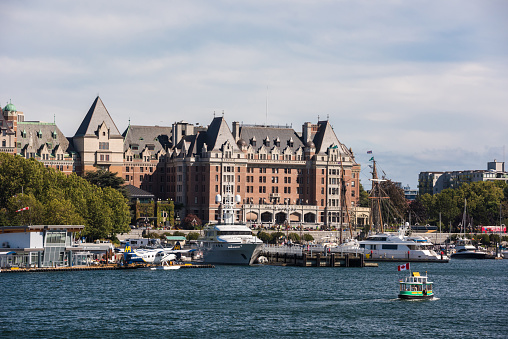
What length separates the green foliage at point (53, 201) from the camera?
406 feet

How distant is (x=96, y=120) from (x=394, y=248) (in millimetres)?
70680

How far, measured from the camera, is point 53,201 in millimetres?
125188

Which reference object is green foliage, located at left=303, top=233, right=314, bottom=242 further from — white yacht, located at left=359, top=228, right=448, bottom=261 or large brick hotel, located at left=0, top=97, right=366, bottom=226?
white yacht, located at left=359, top=228, right=448, bottom=261

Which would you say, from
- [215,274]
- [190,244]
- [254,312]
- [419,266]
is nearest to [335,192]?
[190,244]

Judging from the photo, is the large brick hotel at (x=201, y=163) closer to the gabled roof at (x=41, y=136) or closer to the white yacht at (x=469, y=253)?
the gabled roof at (x=41, y=136)

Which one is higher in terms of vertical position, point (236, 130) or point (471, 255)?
point (236, 130)

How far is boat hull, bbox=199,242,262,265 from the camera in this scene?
128500 millimetres

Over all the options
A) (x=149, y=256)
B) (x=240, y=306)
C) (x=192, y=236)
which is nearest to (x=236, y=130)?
(x=192, y=236)

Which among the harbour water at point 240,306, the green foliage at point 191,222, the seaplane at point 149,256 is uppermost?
the green foliage at point 191,222

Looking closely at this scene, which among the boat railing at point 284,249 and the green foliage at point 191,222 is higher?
the green foliage at point 191,222

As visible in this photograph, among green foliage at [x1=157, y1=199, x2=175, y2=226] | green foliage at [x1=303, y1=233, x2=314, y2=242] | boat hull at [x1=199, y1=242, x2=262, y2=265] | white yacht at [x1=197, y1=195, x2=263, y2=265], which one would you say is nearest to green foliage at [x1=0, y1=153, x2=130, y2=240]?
white yacht at [x1=197, y1=195, x2=263, y2=265]

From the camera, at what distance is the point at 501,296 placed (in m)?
92.4

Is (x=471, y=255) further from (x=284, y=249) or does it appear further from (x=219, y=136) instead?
→ (x=219, y=136)

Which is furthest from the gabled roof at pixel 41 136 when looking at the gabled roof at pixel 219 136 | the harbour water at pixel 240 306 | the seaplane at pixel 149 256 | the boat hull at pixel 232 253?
the harbour water at pixel 240 306
